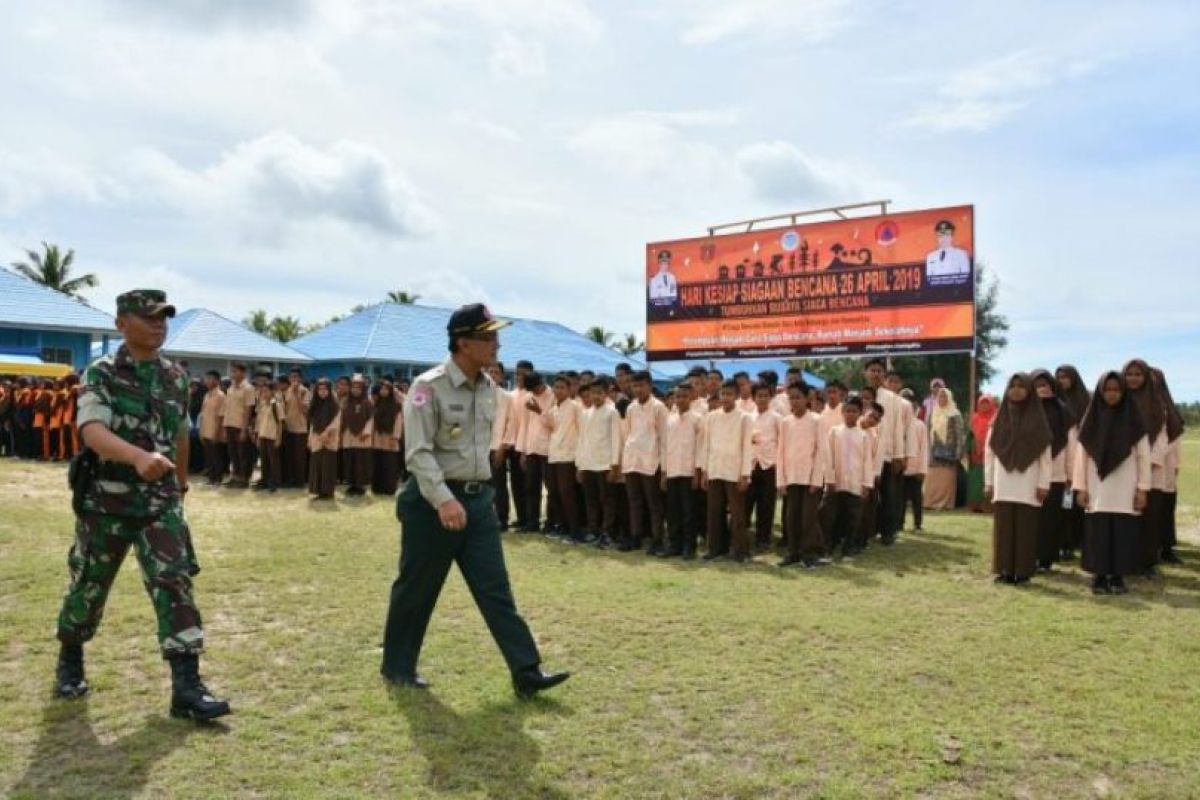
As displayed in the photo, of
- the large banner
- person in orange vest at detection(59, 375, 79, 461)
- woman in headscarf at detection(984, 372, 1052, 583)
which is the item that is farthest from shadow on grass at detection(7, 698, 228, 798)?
person in orange vest at detection(59, 375, 79, 461)

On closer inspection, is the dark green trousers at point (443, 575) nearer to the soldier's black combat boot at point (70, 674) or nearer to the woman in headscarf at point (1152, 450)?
the soldier's black combat boot at point (70, 674)

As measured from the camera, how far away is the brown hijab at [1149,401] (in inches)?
286

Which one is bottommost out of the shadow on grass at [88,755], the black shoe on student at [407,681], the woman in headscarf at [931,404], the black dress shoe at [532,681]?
the shadow on grass at [88,755]

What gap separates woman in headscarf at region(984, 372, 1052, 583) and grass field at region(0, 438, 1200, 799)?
0.91 ft

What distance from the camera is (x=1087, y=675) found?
468 cm

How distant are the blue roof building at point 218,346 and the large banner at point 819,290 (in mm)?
13630

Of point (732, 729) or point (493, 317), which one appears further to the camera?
point (493, 317)

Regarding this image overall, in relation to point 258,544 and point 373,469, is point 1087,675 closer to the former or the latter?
point 258,544

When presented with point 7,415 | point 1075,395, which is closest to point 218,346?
point 7,415

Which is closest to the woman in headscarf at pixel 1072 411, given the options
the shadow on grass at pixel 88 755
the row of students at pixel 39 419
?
→ the shadow on grass at pixel 88 755

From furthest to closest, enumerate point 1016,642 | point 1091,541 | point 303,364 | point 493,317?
1. point 303,364
2. point 1091,541
3. point 1016,642
4. point 493,317

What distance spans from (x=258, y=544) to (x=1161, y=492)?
26.4 feet

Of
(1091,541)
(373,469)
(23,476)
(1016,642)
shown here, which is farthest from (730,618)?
(23,476)

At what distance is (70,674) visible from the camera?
13.2 ft
